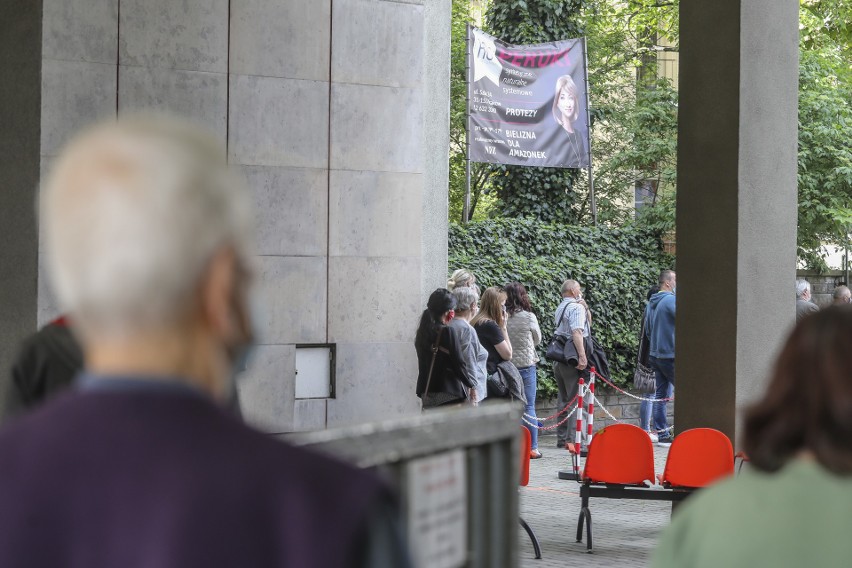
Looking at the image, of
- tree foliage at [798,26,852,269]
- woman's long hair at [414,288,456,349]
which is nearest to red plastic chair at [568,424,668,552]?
woman's long hair at [414,288,456,349]

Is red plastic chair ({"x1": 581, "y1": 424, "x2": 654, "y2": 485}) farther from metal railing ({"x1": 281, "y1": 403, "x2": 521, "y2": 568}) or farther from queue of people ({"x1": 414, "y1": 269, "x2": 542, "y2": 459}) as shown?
metal railing ({"x1": 281, "y1": 403, "x2": 521, "y2": 568})

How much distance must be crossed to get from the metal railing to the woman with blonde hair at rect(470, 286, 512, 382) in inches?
387

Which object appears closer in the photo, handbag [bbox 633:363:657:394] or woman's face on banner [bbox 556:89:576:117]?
handbag [bbox 633:363:657:394]

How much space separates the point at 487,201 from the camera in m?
32.8

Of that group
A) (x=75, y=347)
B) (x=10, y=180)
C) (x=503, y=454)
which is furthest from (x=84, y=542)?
(x=10, y=180)

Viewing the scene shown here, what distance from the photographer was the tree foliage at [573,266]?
1855cm

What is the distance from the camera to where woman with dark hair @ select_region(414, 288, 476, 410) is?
9.33 meters

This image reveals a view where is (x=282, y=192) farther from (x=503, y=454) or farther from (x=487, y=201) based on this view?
(x=487, y=201)

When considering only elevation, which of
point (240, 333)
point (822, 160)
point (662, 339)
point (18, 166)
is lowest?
point (662, 339)

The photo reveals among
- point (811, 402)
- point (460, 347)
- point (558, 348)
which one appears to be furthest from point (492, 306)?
point (811, 402)

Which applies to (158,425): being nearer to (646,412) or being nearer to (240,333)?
(240,333)

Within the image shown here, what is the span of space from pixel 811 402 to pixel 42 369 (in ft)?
8.29

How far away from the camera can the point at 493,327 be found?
1253cm

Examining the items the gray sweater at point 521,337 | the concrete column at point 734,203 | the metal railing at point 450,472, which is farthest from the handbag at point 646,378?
the metal railing at point 450,472
